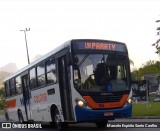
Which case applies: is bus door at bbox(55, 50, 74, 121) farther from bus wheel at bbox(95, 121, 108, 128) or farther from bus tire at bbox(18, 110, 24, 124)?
bus tire at bbox(18, 110, 24, 124)

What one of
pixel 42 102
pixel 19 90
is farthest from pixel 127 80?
pixel 19 90

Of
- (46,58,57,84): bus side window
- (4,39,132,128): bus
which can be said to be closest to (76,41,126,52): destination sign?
(4,39,132,128): bus

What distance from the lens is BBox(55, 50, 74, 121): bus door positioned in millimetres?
13734

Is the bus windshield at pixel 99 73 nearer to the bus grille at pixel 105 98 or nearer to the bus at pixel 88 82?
the bus at pixel 88 82

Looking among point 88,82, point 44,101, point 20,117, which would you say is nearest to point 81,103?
point 88,82

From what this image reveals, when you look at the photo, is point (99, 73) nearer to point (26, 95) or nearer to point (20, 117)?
point (26, 95)

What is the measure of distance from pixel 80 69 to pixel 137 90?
53.6ft

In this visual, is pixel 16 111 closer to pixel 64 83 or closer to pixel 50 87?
pixel 50 87

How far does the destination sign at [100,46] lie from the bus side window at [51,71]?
1.80 metres

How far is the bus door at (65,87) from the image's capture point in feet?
45.1

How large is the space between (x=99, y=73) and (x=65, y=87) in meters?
1.47

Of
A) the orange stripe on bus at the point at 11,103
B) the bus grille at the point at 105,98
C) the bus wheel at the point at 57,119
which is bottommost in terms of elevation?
the bus wheel at the point at 57,119

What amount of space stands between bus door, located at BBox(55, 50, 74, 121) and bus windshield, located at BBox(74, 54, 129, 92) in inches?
22.8

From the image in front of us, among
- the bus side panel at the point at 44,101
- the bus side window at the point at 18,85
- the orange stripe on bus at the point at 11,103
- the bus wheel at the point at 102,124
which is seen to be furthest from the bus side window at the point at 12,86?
the bus wheel at the point at 102,124
